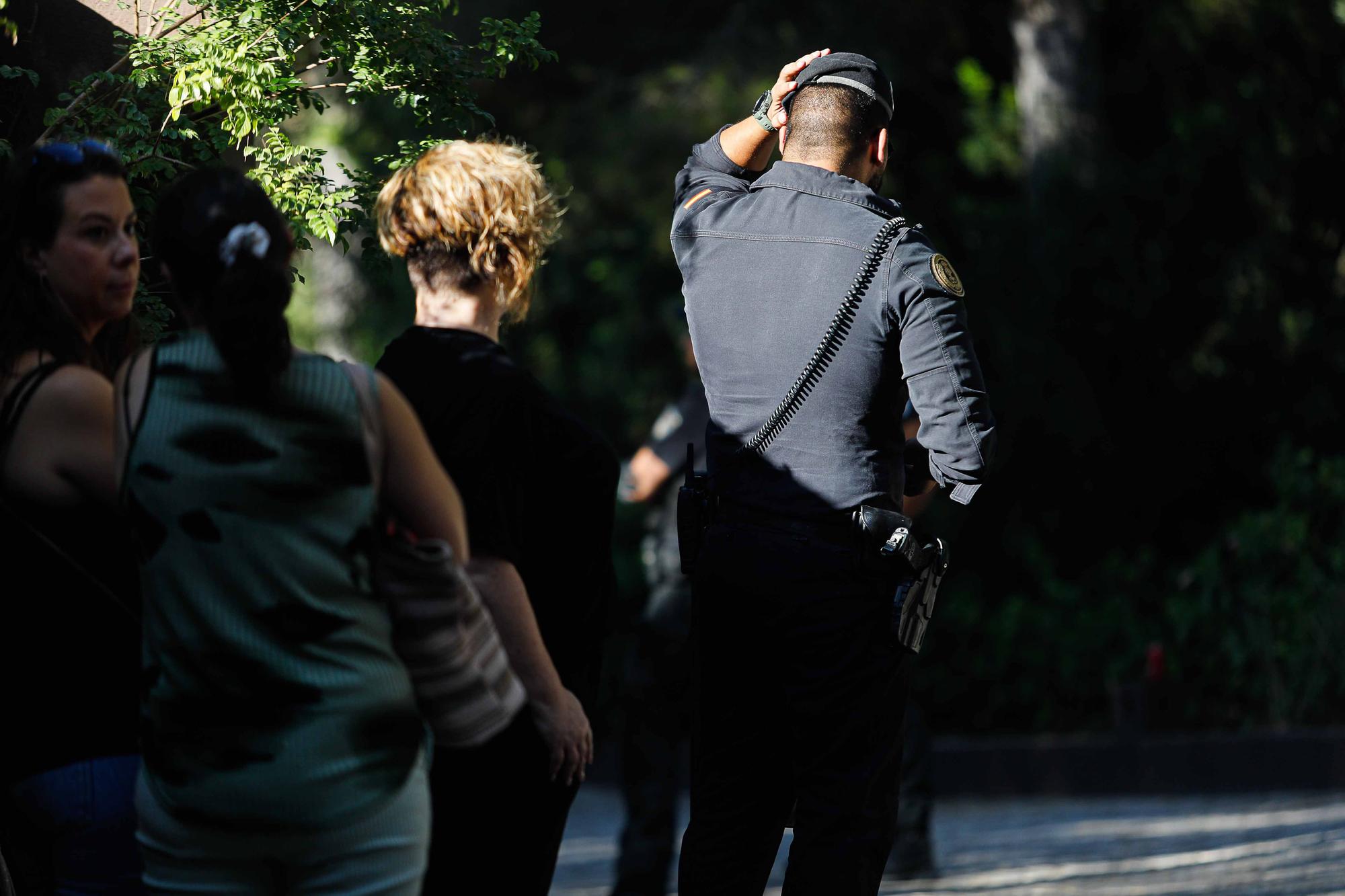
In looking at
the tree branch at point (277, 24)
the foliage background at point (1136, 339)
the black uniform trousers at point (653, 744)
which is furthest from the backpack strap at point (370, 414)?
the foliage background at point (1136, 339)

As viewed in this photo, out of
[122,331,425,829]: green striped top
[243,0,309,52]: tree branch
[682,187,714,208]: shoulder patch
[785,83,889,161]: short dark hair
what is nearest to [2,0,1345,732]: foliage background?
[682,187,714,208]: shoulder patch

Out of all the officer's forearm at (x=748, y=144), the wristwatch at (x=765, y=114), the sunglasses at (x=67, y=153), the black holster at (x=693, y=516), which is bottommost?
the black holster at (x=693, y=516)

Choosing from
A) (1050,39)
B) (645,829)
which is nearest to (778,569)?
(645,829)

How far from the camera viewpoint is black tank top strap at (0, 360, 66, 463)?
8.43ft

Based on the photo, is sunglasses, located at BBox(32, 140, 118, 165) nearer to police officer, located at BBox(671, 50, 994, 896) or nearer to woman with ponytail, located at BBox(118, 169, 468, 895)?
woman with ponytail, located at BBox(118, 169, 468, 895)

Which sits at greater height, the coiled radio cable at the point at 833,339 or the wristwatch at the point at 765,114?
the wristwatch at the point at 765,114

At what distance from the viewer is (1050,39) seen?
10891 mm

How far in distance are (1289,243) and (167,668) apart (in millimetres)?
8799

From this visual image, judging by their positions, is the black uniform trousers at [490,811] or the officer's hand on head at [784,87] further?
the officer's hand on head at [784,87]

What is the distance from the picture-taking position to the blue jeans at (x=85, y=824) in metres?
2.63

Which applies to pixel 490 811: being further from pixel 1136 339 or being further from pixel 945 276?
pixel 1136 339

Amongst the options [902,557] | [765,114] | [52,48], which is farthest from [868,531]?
[52,48]

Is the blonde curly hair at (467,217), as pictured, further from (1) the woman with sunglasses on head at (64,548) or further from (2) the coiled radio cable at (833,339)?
(2) the coiled radio cable at (833,339)

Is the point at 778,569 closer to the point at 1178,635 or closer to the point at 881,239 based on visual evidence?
the point at 881,239
